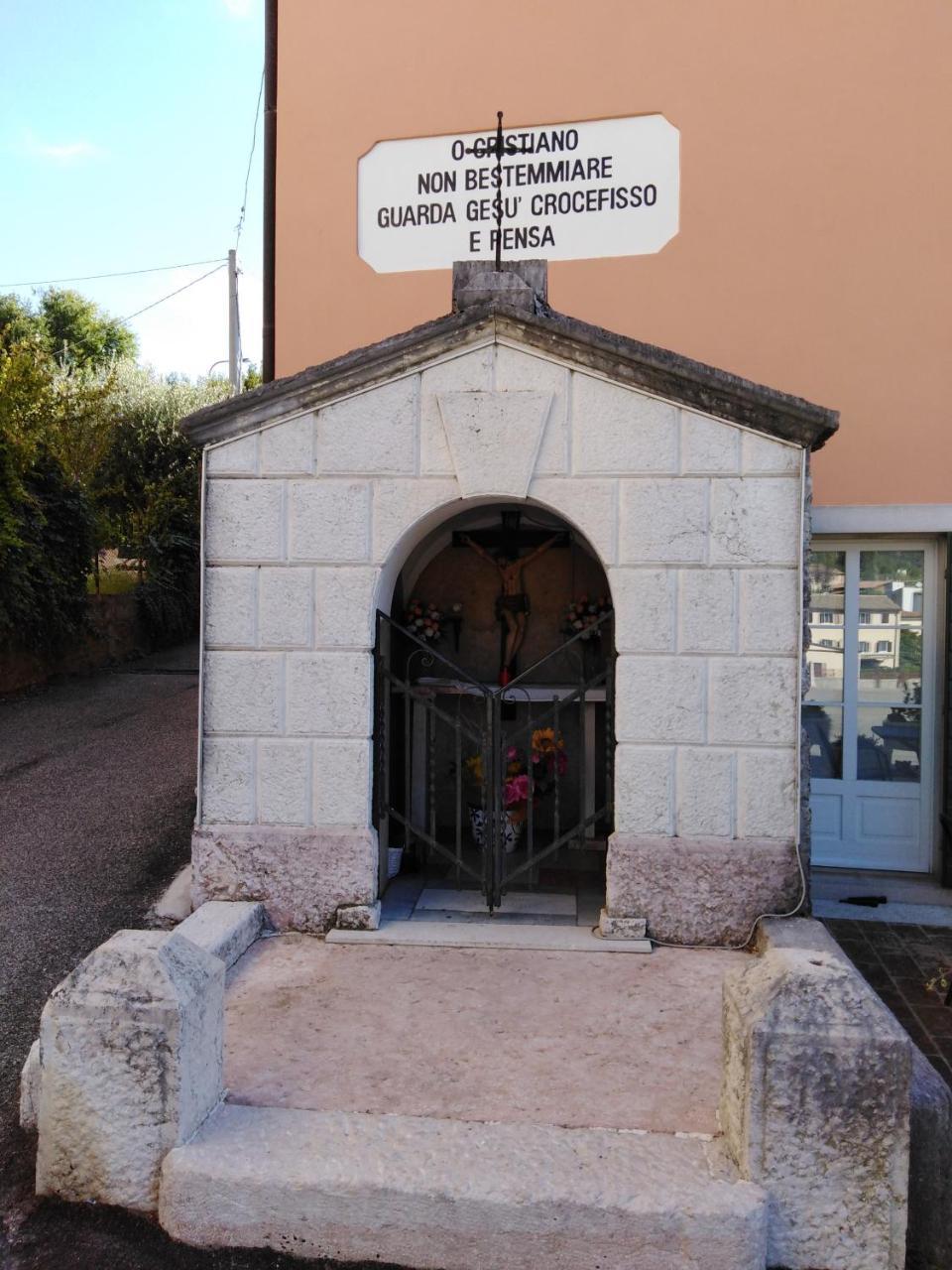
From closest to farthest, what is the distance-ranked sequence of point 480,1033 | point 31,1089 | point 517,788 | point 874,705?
point 31,1089 < point 480,1033 < point 517,788 < point 874,705

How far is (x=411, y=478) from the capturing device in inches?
193

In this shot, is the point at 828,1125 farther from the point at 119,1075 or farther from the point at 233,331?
the point at 233,331

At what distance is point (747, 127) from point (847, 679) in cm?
407

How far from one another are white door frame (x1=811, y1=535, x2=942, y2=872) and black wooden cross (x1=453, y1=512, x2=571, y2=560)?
204cm

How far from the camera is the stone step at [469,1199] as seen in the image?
2602 millimetres

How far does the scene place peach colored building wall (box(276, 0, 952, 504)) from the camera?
6.35 metres

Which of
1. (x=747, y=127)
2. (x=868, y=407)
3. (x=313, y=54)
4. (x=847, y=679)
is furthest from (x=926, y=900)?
(x=313, y=54)

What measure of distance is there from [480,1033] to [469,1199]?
1.10 metres

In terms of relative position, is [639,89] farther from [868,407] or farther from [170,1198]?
[170,1198]

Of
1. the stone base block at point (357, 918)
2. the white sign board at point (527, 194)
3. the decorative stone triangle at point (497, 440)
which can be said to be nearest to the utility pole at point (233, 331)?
the white sign board at point (527, 194)

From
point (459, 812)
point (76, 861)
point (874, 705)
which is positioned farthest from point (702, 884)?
point (76, 861)

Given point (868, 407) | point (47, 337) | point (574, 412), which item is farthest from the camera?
point (47, 337)

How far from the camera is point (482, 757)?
18.0ft

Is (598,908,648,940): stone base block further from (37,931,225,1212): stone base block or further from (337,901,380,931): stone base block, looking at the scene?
(37,931,225,1212): stone base block
